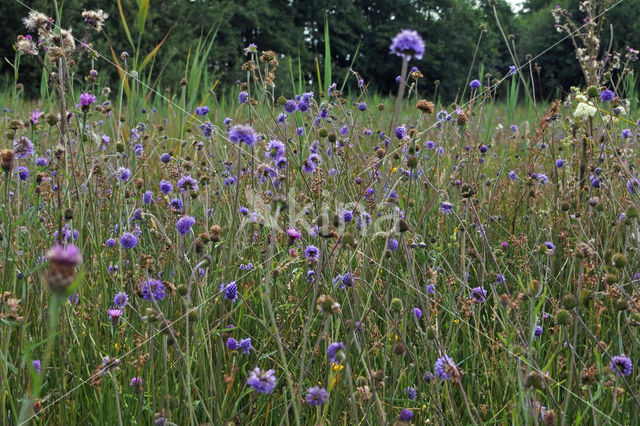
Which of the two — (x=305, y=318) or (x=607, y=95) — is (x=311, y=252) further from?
(x=607, y=95)

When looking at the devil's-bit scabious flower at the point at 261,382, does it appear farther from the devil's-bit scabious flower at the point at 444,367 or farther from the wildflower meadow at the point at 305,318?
the devil's-bit scabious flower at the point at 444,367

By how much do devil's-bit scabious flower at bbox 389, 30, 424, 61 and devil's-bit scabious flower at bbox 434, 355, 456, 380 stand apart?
473 millimetres

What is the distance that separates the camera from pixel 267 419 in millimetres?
1193

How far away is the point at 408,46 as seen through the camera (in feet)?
3.12

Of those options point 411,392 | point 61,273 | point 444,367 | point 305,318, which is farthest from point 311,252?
point 61,273

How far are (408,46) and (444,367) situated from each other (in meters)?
0.52

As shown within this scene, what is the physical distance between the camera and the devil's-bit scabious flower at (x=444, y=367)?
3.11 feet

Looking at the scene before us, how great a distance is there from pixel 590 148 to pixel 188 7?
19.2m

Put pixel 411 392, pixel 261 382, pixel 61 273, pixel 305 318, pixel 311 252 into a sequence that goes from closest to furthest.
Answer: pixel 61 273 → pixel 261 382 → pixel 411 392 → pixel 311 252 → pixel 305 318

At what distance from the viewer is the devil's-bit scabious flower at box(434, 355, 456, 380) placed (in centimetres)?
95

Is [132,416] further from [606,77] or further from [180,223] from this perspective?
[606,77]

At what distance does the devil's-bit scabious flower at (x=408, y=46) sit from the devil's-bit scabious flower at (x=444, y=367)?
473 millimetres

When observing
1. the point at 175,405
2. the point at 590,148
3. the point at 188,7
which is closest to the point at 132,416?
the point at 175,405

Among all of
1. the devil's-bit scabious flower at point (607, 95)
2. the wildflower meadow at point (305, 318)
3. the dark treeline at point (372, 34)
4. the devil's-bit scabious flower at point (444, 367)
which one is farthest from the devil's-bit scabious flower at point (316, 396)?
the dark treeline at point (372, 34)
